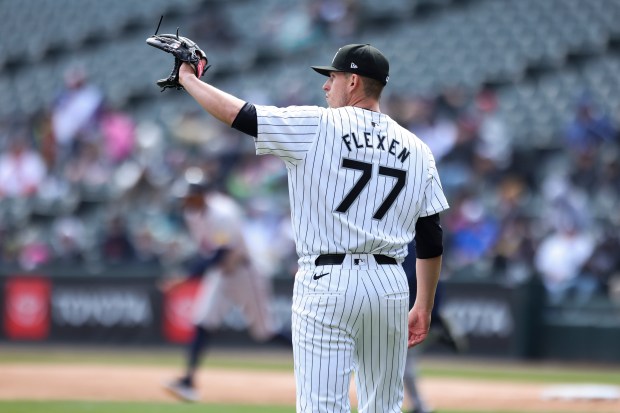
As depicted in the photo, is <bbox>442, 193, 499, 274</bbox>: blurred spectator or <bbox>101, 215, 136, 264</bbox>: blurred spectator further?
<bbox>101, 215, 136, 264</bbox>: blurred spectator

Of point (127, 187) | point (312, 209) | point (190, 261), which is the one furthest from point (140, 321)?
point (312, 209)

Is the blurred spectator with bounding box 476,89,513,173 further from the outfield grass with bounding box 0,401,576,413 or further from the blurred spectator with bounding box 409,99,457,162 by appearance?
the outfield grass with bounding box 0,401,576,413

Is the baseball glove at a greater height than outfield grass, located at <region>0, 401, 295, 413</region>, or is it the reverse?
the baseball glove

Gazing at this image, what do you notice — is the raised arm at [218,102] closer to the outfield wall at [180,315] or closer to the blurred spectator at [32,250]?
the outfield wall at [180,315]

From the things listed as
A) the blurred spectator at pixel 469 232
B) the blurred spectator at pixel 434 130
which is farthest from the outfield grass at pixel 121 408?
the blurred spectator at pixel 434 130

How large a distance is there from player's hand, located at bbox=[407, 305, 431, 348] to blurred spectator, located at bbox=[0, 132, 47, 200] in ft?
45.2

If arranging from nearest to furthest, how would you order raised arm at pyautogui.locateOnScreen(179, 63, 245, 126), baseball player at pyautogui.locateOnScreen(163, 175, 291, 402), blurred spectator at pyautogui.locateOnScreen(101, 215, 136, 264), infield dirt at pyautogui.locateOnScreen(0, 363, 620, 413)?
raised arm at pyautogui.locateOnScreen(179, 63, 245, 126)
infield dirt at pyautogui.locateOnScreen(0, 363, 620, 413)
baseball player at pyautogui.locateOnScreen(163, 175, 291, 402)
blurred spectator at pyautogui.locateOnScreen(101, 215, 136, 264)

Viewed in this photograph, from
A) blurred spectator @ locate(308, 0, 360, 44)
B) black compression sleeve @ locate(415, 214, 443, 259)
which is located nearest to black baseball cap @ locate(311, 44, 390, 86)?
black compression sleeve @ locate(415, 214, 443, 259)

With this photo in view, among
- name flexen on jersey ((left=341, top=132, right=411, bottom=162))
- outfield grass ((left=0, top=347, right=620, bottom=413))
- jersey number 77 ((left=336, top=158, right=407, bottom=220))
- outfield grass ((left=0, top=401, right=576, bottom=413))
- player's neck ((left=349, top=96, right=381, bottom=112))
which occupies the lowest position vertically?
outfield grass ((left=0, top=347, right=620, bottom=413))

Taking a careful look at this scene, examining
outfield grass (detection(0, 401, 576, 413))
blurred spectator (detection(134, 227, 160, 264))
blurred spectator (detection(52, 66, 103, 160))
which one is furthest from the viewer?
blurred spectator (detection(52, 66, 103, 160))

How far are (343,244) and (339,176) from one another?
9.9 inches

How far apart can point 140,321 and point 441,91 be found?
17.5 ft

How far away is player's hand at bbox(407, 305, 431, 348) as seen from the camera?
473 centimetres

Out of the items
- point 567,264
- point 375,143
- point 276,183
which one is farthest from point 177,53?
point 276,183
